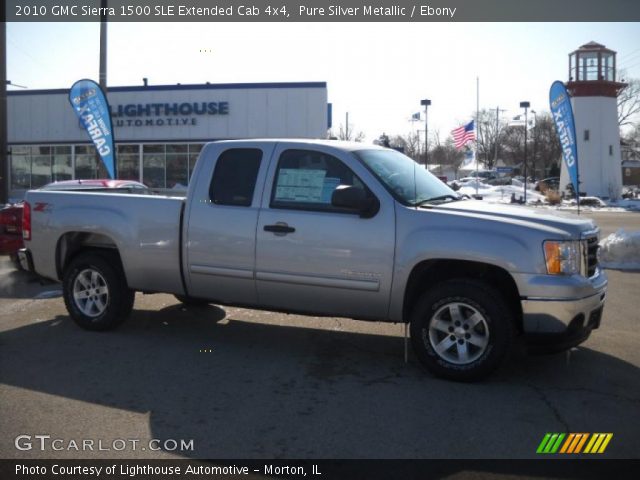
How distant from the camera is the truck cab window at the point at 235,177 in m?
6.32

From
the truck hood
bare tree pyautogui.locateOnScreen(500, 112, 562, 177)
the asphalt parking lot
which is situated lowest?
the asphalt parking lot

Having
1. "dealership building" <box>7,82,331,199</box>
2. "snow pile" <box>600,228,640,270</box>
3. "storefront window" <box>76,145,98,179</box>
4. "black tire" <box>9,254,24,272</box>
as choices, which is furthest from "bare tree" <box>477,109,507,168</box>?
"black tire" <box>9,254,24,272</box>

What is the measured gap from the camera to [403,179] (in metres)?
6.18

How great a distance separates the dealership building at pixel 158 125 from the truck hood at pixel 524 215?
82.7ft

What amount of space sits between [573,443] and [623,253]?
840 cm

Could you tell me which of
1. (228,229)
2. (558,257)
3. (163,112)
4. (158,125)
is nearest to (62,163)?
(158,125)

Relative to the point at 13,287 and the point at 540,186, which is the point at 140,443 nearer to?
the point at 13,287


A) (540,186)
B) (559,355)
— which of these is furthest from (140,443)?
(540,186)

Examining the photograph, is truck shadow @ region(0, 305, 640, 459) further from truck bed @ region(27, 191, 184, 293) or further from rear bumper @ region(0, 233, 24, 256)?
rear bumper @ region(0, 233, 24, 256)

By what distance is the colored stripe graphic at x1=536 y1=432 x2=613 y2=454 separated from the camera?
4.16m

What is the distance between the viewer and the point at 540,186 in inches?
1972

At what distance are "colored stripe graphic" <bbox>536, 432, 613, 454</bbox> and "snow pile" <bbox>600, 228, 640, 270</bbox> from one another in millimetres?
7960

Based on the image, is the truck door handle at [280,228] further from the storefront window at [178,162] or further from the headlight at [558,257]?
the storefront window at [178,162]

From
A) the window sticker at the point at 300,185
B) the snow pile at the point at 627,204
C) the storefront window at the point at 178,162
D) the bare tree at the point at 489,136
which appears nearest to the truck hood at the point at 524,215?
the window sticker at the point at 300,185
